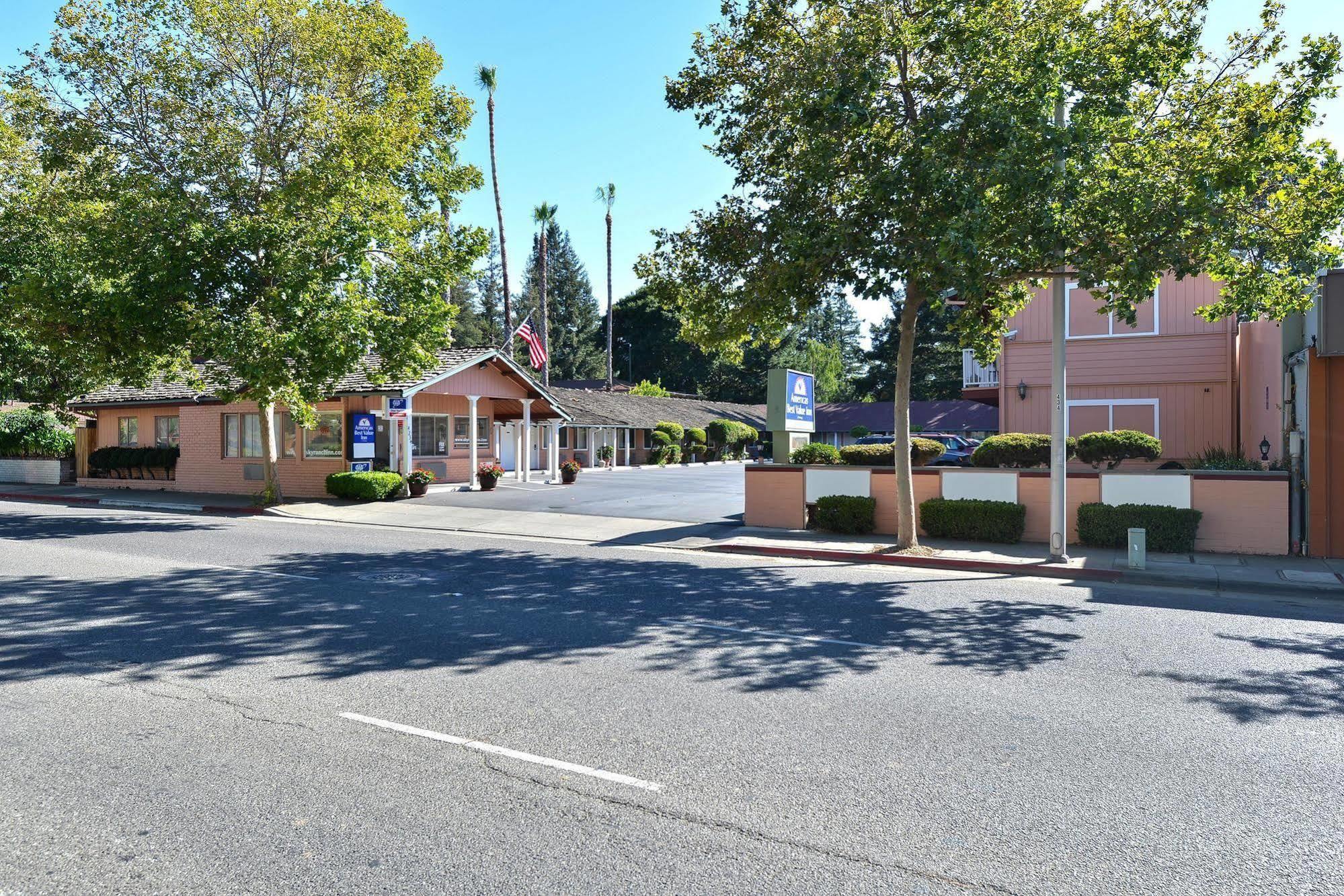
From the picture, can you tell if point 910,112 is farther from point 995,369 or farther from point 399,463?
point 399,463

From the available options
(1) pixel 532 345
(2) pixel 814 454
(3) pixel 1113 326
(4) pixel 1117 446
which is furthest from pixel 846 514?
(1) pixel 532 345

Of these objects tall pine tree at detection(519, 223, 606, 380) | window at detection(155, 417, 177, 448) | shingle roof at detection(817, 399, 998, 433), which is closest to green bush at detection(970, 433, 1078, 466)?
window at detection(155, 417, 177, 448)

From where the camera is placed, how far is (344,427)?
1021 inches

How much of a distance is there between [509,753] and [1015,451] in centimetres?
1478

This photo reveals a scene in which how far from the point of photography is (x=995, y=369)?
25.1 m

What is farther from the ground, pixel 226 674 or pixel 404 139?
pixel 404 139

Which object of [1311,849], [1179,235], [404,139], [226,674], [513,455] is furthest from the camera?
[513,455]

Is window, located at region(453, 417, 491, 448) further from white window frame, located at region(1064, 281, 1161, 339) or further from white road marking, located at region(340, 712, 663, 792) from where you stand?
white road marking, located at region(340, 712, 663, 792)

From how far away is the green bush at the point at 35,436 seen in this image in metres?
32.6

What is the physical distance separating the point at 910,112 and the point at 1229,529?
8455 millimetres

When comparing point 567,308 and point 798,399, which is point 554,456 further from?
point 567,308

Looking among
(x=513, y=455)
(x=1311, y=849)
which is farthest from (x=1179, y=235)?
(x=513, y=455)

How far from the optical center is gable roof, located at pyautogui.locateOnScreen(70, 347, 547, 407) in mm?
22484

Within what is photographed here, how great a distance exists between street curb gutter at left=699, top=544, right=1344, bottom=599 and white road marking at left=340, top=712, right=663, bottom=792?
946cm
